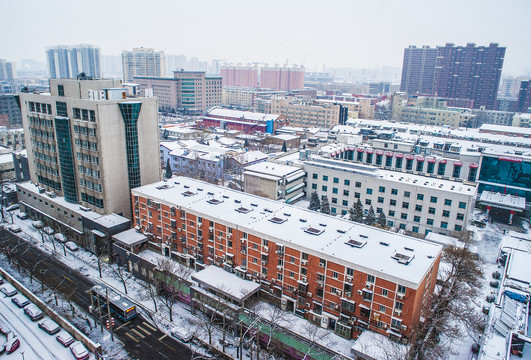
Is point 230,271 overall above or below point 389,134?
below

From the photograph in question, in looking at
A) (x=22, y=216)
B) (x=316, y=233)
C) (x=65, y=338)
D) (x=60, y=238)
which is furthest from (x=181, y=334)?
(x=22, y=216)

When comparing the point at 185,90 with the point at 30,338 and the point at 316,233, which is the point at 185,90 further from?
the point at 30,338

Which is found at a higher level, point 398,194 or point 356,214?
point 398,194

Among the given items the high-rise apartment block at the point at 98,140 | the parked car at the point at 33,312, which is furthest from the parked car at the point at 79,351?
the high-rise apartment block at the point at 98,140

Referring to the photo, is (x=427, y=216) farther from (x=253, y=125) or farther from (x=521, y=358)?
(x=253, y=125)

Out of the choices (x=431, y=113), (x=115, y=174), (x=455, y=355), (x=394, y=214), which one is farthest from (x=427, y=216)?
(x=431, y=113)

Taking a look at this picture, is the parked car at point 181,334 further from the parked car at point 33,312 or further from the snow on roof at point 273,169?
the snow on roof at point 273,169

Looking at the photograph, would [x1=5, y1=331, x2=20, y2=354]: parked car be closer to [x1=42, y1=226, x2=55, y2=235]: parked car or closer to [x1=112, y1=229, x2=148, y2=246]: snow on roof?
[x1=112, y1=229, x2=148, y2=246]: snow on roof
